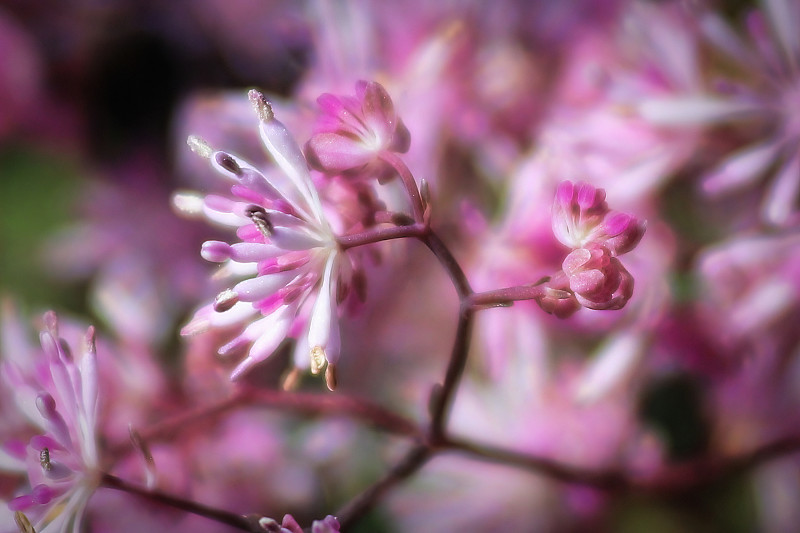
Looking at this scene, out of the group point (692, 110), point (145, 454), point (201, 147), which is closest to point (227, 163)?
point (201, 147)

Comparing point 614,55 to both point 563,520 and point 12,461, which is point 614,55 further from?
point 12,461

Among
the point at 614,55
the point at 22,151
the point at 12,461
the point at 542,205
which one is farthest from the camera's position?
the point at 22,151

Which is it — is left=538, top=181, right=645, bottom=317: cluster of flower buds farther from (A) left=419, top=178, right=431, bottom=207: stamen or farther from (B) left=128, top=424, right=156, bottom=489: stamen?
(B) left=128, top=424, right=156, bottom=489: stamen

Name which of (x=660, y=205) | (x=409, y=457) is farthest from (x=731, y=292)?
(x=409, y=457)

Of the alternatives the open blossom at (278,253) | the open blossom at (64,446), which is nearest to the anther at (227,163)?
the open blossom at (278,253)

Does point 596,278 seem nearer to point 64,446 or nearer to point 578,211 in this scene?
point 578,211

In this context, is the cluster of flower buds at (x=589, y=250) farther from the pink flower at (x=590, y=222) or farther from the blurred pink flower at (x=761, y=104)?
the blurred pink flower at (x=761, y=104)
